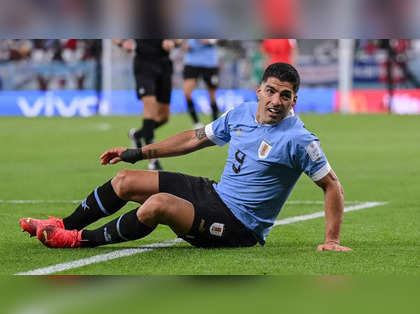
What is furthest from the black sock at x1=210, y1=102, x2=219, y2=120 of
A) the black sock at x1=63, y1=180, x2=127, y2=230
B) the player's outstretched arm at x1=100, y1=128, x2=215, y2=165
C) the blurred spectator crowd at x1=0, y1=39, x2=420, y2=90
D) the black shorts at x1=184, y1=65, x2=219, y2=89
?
the black sock at x1=63, y1=180, x2=127, y2=230

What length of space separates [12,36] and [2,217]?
17.1 ft

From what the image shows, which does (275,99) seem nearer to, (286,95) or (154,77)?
(286,95)

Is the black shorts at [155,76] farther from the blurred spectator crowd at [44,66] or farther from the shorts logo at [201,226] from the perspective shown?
the blurred spectator crowd at [44,66]

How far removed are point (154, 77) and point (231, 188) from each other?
7152 mm

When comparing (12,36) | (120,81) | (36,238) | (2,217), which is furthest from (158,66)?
(120,81)

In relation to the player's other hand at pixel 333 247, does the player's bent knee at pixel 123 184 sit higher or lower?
higher

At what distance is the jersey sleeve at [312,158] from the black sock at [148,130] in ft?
21.9

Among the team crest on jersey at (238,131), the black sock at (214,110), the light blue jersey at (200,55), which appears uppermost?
the team crest on jersey at (238,131)

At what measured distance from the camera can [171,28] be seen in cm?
228

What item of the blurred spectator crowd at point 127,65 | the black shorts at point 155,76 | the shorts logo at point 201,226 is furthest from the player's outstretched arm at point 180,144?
the blurred spectator crowd at point 127,65

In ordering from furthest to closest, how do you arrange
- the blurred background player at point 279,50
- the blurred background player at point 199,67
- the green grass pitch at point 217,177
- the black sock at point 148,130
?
the blurred background player at point 279,50
the blurred background player at point 199,67
the black sock at point 148,130
the green grass pitch at point 217,177

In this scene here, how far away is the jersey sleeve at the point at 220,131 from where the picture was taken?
5738 mm

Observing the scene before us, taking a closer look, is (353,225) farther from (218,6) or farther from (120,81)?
(120,81)

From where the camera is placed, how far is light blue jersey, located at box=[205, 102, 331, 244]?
207 inches
